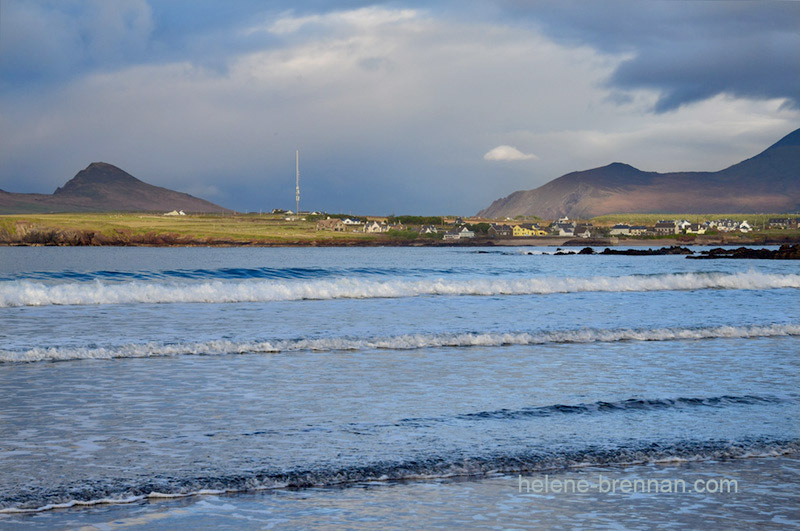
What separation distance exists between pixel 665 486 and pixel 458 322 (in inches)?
501

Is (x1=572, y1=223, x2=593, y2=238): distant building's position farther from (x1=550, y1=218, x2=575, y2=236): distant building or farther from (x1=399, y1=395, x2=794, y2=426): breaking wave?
(x1=399, y1=395, x2=794, y2=426): breaking wave

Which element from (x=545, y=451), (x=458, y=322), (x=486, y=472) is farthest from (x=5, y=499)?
(x=458, y=322)

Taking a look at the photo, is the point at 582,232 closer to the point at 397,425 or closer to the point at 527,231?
the point at 527,231

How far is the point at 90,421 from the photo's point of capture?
812 centimetres

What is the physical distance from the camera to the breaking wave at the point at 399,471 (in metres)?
5.68

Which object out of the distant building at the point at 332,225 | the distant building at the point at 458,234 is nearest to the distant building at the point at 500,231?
the distant building at the point at 458,234

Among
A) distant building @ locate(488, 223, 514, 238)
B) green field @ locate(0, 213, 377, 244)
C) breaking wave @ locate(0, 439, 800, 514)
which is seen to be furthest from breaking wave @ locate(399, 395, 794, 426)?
distant building @ locate(488, 223, 514, 238)

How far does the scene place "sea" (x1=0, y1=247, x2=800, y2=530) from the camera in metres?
5.62

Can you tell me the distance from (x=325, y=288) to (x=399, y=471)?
2165cm

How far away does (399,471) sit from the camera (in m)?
6.50

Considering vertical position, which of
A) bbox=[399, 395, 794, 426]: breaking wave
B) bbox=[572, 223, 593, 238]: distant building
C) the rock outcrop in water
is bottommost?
the rock outcrop in water

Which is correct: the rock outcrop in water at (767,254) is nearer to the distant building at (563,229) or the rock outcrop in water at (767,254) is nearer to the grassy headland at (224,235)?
the grassy headland at (224,235)

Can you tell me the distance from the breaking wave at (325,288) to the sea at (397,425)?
6.53 m

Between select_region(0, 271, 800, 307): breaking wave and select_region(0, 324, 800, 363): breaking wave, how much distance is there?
454 inches
